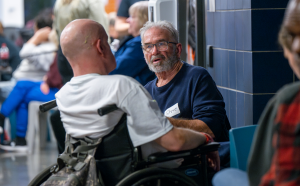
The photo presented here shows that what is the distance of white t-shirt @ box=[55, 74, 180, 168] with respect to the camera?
5.73 ft

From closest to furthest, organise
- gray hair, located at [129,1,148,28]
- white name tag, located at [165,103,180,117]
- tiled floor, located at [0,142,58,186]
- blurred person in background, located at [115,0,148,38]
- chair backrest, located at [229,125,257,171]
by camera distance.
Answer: chair backrest, located at [229,125,257,171], white name tag, located at [165,103,180,117], gray hair, located at [129,1,148,28], tiled floor, located at [0,142,58,186], blurred person in background, located at [115,0,148,38]

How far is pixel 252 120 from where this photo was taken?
2.95 metres

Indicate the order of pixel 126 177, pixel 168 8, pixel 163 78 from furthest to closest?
pixel 168 8
pixel 163 78
pixel 126 177

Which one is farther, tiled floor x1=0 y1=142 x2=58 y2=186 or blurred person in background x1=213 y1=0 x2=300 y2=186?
tiled floor x1=0 y1=142 x2=58 y2=186

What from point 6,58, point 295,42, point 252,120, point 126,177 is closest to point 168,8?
point 252,120

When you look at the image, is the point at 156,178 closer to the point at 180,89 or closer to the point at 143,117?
the point at 143,117

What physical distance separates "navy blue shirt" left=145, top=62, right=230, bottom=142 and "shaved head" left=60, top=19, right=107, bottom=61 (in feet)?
2.36

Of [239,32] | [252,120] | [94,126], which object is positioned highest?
[239,32]

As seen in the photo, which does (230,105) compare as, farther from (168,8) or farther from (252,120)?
(168,8)

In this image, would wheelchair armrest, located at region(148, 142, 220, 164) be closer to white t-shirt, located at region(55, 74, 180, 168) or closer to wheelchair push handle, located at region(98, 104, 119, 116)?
white t-shirt, located at region(55, 74, 180, 168)

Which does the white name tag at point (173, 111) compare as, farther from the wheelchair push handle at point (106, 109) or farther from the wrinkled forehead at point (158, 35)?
the wheelchair push handle at point (106, 109)

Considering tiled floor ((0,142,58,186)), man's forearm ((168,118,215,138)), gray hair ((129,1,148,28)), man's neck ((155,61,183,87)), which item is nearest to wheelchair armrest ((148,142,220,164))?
man's forearm ((168,118,215,138))

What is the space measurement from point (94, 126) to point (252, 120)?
1450mm

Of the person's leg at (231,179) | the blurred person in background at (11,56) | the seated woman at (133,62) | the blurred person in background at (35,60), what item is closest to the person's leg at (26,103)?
the blurred person in background at (35,60)
